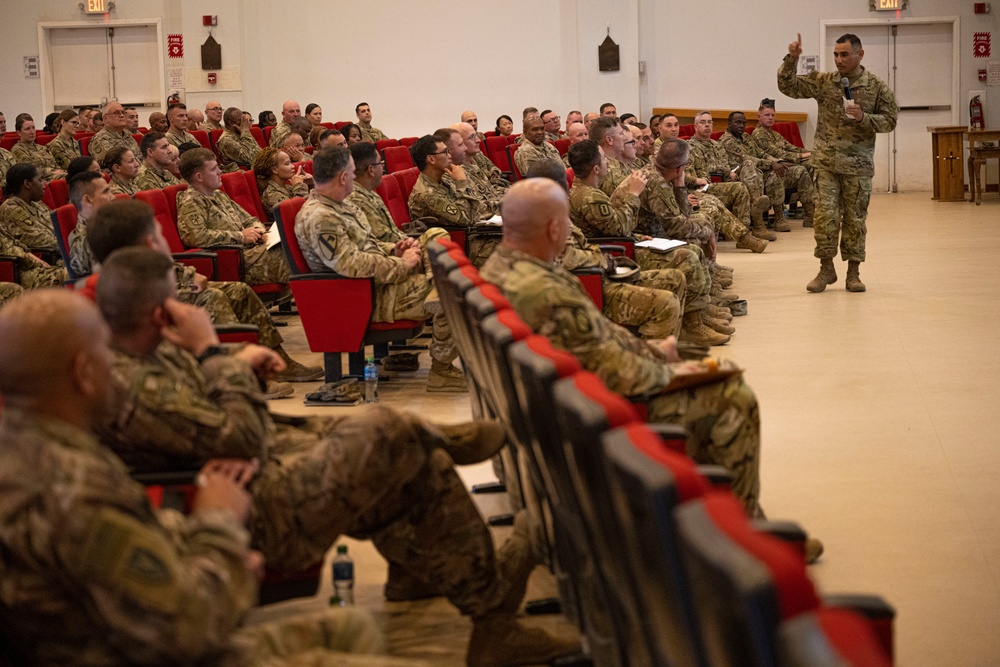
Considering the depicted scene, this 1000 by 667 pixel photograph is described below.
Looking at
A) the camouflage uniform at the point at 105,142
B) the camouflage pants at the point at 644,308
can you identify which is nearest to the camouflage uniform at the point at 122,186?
the camouflage pants at the point at 644,308

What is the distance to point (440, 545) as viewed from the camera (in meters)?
2.71

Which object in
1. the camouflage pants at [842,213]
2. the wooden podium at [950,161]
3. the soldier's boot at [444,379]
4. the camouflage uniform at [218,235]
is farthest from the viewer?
the wooden podium at [950,161]

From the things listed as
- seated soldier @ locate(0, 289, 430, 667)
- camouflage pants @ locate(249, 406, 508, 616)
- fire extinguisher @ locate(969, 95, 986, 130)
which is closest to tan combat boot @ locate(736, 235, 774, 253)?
fire extinguisher @ locate(969, 95, 986, 130)

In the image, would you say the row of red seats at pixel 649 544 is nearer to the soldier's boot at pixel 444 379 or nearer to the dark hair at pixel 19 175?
the soldier's boot at pixel 444 379

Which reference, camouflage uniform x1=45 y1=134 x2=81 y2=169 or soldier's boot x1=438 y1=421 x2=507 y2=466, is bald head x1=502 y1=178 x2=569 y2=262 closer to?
soldier's boot x1=438 y1=421 x2=507 y2=466

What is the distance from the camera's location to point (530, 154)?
418 inches

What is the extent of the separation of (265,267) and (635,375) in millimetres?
3786

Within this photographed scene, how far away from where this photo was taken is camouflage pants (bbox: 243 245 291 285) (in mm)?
6590

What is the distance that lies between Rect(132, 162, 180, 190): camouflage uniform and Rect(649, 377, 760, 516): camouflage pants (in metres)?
5.36

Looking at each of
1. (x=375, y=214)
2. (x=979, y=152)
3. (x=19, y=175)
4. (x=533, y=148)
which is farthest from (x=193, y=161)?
(x=979, y=152)

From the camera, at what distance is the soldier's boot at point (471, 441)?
2955 mm

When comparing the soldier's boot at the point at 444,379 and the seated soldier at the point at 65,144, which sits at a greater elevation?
the seated soldier at the point at 65,144

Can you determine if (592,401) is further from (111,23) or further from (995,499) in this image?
(111,23)

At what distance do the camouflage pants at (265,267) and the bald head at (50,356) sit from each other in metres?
4.84
